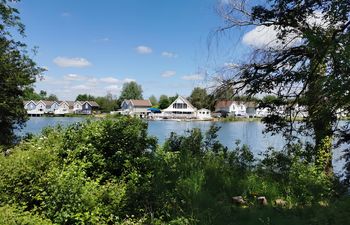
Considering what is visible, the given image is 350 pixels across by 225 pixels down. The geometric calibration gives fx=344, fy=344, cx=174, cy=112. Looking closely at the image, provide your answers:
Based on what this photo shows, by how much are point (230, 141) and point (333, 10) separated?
10211 mm

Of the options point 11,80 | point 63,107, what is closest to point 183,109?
point 11,80

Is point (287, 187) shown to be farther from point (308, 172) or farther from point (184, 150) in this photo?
point (184, 150)

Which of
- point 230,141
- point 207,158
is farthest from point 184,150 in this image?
point 230,141

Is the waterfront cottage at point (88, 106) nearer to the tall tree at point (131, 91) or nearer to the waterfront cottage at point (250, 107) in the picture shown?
the tall tree at point (131, 91)

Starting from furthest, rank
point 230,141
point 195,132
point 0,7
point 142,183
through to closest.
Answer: point 230,141, point 0,7, point 195,132, point 142,183

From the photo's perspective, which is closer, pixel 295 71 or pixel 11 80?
pixel 295 71

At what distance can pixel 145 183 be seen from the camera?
227 inches

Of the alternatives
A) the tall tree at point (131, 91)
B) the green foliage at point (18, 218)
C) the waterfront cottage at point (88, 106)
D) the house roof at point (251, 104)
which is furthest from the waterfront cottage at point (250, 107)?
the tall tree at point (131, 91)

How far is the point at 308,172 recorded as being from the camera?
266 inches

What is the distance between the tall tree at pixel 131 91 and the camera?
93.6 metres

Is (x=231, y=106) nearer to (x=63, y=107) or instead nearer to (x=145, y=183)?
(x=145, y=183)

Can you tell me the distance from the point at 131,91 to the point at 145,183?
9000cm

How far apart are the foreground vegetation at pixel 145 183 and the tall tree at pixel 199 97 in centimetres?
117

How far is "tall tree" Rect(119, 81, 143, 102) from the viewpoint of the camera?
307 ft
